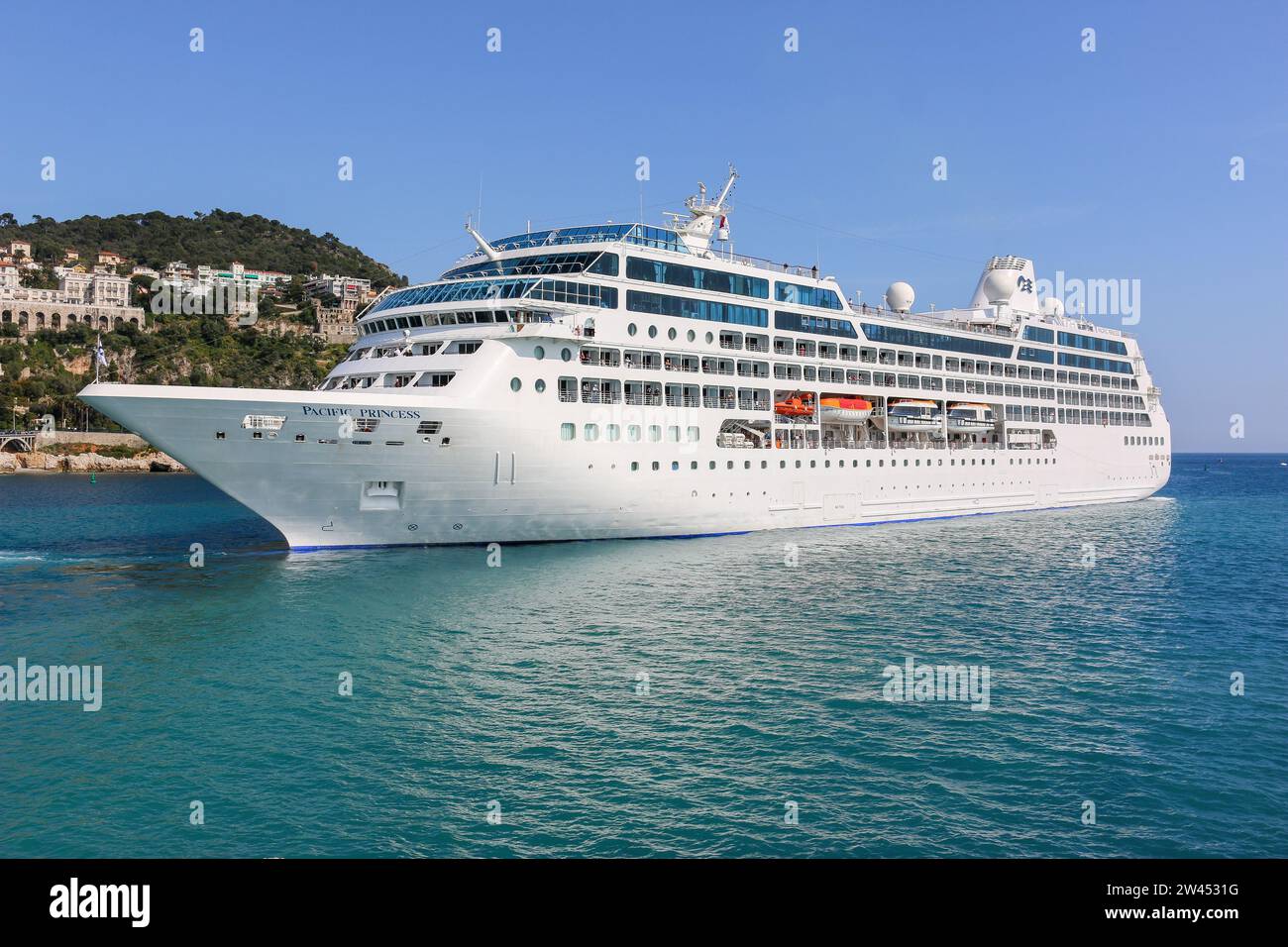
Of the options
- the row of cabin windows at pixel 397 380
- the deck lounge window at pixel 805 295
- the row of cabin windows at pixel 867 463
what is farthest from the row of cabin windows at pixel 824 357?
the row of cabin windows at pixel 397 380

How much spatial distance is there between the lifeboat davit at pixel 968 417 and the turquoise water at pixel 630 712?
925 inches

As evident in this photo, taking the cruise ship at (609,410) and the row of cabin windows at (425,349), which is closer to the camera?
the cruise ship at (609,410)

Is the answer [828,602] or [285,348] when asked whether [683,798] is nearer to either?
[828,602]

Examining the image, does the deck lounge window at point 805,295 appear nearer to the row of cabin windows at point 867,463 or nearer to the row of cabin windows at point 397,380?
the row of cabin windows at point 867,463

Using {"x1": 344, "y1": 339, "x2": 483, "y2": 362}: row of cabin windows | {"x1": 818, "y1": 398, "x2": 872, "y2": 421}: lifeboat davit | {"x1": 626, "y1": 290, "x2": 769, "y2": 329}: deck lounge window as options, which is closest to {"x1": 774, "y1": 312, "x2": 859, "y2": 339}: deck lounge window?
{"x1": 626, "y1": 290, "x2": 769, "y2": 329}: deck lounge window

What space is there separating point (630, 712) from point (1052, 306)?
65.4m

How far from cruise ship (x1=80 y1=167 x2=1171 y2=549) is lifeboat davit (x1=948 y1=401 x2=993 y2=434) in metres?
0.16

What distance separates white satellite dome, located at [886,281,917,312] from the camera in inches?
2261

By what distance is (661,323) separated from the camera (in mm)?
39969

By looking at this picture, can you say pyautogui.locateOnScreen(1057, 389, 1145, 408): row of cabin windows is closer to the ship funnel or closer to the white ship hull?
the ship funnel

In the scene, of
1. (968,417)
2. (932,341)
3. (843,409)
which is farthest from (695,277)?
(968,417)

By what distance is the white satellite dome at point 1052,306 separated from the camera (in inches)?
2697

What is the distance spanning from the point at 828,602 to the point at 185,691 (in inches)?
732

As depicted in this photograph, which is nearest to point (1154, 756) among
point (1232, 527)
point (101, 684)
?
point (101, 684)
